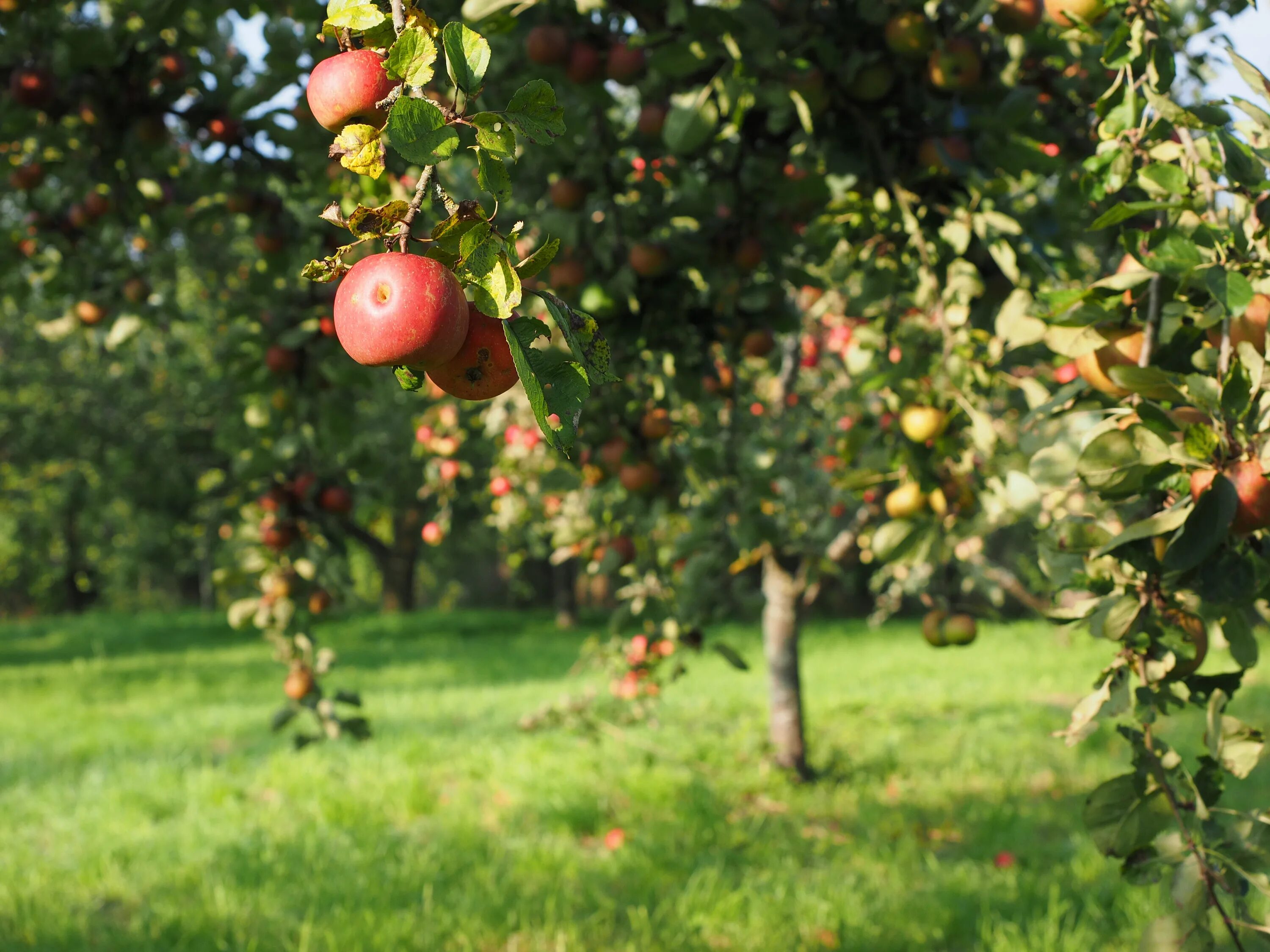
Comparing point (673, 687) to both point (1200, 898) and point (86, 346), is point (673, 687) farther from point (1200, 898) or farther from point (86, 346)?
point (1200, 898)

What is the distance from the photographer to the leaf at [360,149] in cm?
73

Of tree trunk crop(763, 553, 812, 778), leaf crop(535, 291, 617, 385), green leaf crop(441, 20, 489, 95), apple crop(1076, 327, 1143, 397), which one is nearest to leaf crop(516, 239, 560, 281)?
leaf crop(535, 291, 617, 385)

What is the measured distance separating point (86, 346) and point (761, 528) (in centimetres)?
322

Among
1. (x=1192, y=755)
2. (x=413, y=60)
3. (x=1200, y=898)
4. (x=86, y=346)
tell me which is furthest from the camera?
(x=1192, y=755)

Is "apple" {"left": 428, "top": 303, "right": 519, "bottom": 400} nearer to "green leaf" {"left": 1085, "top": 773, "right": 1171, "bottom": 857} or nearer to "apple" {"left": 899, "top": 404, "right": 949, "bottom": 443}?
"green leaf" {"left": 1085, "top": 773, "right": 1171, "bottom": 857}

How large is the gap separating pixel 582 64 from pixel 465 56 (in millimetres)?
1549

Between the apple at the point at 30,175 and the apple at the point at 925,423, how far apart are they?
2.90 metres

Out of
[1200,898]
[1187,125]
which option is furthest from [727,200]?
[1200,898]

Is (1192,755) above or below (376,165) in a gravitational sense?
below

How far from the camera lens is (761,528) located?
2506 millimetres

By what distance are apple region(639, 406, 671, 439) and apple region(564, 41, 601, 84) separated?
0.79 meters

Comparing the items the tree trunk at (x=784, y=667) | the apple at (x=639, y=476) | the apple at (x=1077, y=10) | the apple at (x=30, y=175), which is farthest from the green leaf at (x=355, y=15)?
the tree trunk at (x=784, y=667)

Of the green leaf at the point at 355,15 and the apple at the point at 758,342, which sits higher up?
the apple at the point at 758,342

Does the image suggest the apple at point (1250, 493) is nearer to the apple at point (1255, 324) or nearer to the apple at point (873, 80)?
the apple at point (1255, 324)
